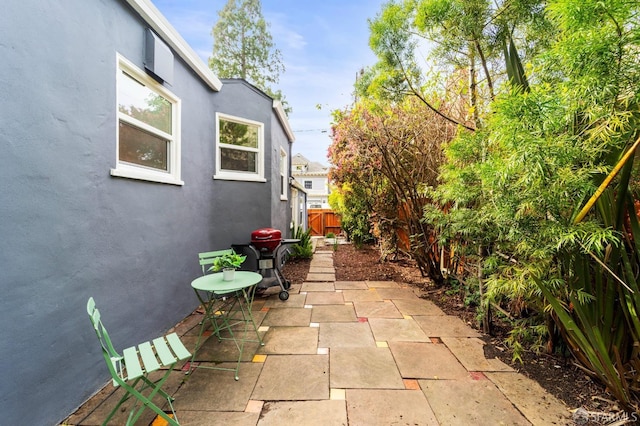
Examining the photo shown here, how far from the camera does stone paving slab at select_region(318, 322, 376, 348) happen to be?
9.93ft

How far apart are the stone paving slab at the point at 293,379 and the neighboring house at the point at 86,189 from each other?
143 cm

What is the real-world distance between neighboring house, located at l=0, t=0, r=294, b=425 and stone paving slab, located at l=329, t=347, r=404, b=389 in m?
2.10

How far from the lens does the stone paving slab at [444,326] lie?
128 inches

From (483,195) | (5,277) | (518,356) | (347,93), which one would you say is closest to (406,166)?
(347,93)

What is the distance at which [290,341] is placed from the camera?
3.10m

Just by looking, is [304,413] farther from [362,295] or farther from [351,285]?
[351,285]

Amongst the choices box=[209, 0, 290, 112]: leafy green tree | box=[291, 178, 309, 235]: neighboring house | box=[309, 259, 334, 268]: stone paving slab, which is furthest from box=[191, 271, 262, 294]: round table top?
box=[209, 0, 290, 112]: leafy green tree

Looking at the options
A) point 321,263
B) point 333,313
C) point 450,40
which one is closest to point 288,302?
point 333,313

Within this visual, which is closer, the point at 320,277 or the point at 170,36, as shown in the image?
the point at 170,36

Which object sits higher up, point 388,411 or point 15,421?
point 15,421

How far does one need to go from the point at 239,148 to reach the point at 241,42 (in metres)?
11.7

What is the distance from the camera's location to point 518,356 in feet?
8.45

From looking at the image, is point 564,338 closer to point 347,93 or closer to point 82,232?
point 82,232

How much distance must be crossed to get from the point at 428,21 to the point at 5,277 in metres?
4.27
